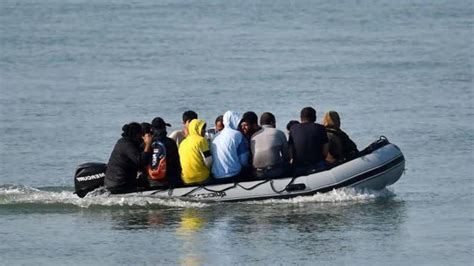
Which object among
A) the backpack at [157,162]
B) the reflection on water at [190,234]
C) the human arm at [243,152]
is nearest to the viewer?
the reflection on water at [190,234]

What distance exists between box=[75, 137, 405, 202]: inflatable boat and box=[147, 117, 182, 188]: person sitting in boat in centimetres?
12

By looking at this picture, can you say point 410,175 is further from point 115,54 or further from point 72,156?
point 115,54

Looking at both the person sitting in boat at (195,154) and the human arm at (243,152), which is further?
the human arm at (243,152)

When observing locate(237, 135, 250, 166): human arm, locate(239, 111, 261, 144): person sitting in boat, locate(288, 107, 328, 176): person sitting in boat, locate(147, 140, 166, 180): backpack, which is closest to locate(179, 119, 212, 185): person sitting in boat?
locate(147, 140, 166, 180): backpack

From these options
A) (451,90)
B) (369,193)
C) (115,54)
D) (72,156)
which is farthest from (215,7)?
(369,193)

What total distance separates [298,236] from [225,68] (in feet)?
50.8

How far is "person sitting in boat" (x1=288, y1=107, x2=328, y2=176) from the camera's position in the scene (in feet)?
54.5

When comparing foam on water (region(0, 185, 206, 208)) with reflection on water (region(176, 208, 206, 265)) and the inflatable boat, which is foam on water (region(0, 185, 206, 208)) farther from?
reflection on water (region(176, 208, 206, 265))

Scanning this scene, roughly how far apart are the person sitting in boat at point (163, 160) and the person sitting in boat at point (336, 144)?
1924 millimetres

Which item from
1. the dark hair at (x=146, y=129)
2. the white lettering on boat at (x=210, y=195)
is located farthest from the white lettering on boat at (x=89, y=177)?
the white lettering on boat at (x=210, y=195)

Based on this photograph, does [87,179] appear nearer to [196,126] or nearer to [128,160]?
[128,160]

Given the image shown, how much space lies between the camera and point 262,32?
3691 cm

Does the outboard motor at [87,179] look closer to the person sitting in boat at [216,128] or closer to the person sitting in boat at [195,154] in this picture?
the person sitting in boat at [195,154]

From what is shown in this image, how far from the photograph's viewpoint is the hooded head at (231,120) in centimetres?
1659
